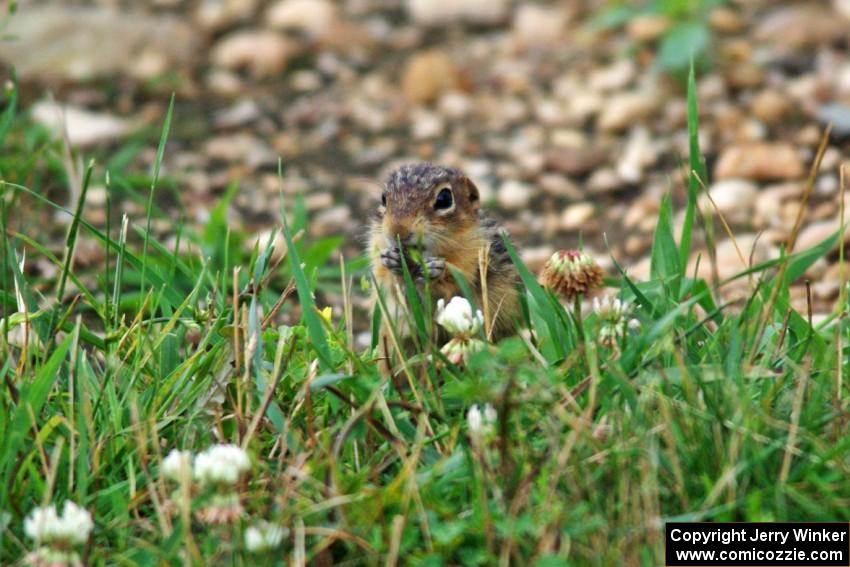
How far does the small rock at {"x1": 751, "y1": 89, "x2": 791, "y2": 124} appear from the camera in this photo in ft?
22.8

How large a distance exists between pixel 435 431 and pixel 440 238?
4.26 feet

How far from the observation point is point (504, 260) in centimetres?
449

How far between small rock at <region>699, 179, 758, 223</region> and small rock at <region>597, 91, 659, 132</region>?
0.96 m

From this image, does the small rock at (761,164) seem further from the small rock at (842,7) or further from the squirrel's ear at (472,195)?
the squirrel's ear at (472,195)

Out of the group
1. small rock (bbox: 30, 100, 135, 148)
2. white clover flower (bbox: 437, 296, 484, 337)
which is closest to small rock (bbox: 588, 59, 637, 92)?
small rock (bbox: 30, 100, 135, 148)

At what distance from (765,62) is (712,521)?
499 cm

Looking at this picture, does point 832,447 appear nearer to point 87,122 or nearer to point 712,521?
point 712,521

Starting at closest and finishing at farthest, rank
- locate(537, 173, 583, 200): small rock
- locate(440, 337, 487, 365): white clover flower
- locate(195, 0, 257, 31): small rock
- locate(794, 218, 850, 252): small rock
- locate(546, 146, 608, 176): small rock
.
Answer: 1. locate(440, 337, 487, 365): white clover flower
2. locate(794, 218, 850, 252): small rock
3. locate(537, 173, 583, 200): small rock
4. locate(546, 146, 608, 176): small rock
5. locate(195, 0, 257, 31): small rock

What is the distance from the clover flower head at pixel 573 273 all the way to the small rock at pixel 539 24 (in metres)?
4.83

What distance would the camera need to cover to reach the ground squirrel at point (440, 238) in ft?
14.1

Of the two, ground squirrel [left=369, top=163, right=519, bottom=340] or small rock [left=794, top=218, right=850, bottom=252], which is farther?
small rock [left=794, top=218, right=850, bottom=252]

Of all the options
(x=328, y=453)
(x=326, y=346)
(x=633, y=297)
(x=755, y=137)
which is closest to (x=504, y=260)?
(x=633, y=297)

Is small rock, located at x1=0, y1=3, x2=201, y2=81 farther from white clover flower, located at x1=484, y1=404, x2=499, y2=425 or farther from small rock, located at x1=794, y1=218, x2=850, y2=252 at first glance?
white clover flower, located at x1=484, y1=404, x2=499, y2=425

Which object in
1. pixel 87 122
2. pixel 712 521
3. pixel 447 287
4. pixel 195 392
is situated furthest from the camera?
pixel 87 122
